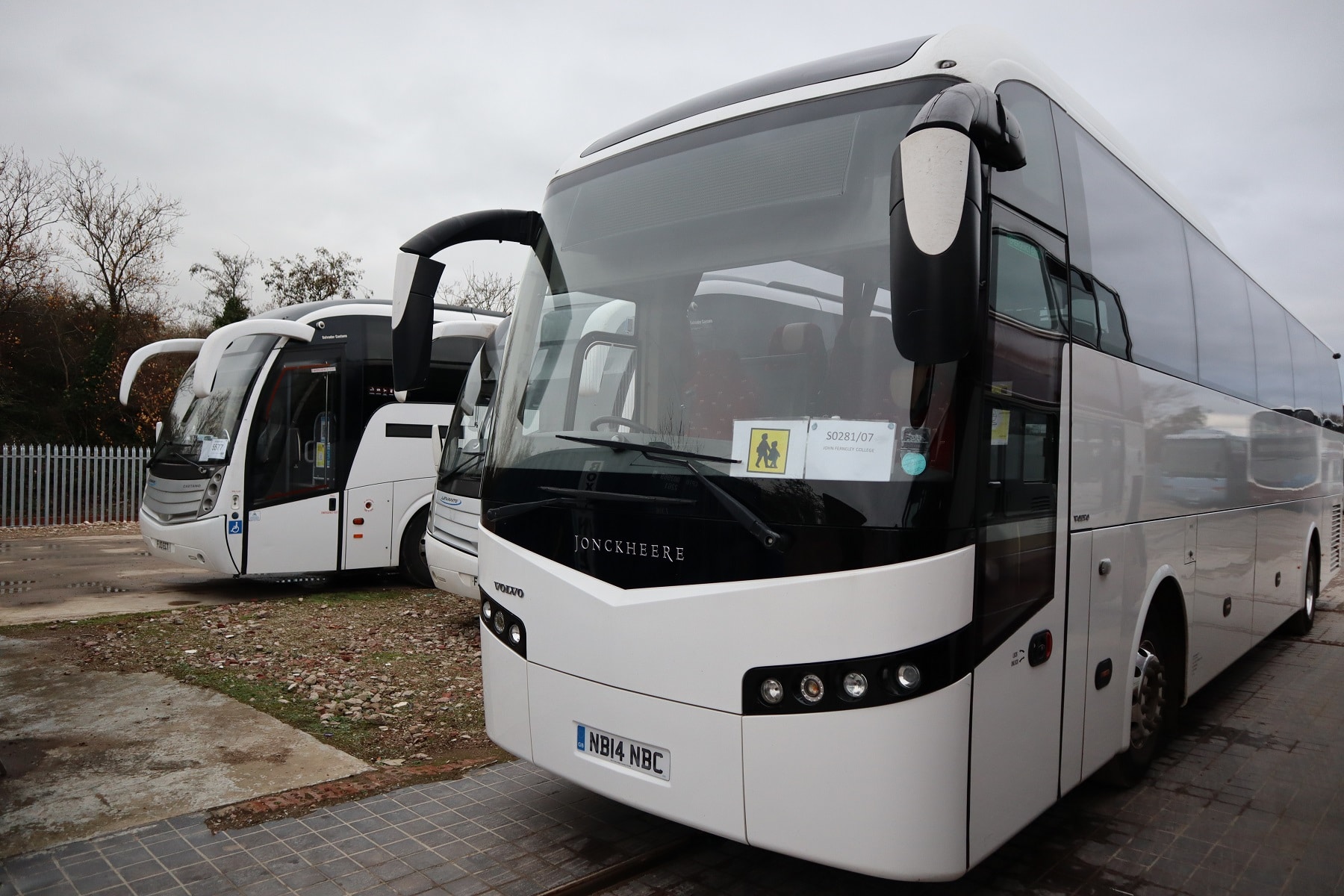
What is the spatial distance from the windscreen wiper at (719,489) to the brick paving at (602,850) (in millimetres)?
1629

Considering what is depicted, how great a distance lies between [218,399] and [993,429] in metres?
10.4

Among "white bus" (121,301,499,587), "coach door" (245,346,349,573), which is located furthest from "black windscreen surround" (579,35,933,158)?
"coach door" (245,346,349,573)

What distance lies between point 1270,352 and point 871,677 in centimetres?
670

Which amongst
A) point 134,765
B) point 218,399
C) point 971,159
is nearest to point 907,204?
point 971,159

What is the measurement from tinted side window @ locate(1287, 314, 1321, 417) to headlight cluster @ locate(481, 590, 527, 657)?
8.01 meters

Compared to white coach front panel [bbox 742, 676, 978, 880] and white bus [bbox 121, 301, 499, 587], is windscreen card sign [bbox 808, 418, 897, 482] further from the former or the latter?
white bus [bbox 121, 301, 499, 587]

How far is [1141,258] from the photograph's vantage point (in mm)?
5020

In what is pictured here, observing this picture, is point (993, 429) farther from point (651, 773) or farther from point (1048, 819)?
point (1048, 819)

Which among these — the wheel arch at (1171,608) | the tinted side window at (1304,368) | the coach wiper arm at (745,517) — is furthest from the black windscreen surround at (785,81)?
the tinted side window at (1304,368)

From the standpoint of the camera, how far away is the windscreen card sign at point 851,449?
3.07 metres

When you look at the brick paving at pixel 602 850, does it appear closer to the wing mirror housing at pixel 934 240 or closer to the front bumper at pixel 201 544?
the wing mirror housing at pixel 934 240

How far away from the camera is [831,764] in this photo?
10.0 feet

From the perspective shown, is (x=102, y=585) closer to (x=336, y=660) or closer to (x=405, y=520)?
(x=405, y=520)

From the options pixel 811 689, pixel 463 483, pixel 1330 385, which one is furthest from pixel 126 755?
pixel 1330 385
